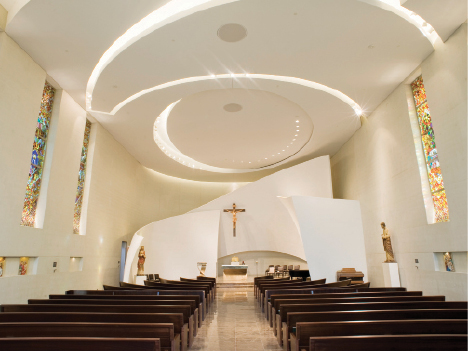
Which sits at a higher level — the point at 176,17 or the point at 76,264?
the point at 176,17

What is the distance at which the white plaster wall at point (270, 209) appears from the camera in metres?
13.6

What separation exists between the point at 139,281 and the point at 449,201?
32.9 feet

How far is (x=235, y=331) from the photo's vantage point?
452cm

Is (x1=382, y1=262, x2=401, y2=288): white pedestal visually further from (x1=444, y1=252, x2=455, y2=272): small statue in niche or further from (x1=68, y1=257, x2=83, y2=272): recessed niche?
(x1=68, y1=257, x2=83, y2=272): recessed niche

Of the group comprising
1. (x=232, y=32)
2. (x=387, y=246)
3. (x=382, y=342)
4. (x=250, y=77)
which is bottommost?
(x=382, y=342)

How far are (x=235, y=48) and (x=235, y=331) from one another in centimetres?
574

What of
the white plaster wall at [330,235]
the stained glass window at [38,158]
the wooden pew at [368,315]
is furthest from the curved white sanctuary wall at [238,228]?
the wooden pew at [368,315]

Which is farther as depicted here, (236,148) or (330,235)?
(236,148)

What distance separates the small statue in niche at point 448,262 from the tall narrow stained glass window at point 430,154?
0.81 meters

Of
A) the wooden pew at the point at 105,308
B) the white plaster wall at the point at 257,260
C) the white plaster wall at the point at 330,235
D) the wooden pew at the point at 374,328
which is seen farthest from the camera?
the white plaster wall at the point at 257,260

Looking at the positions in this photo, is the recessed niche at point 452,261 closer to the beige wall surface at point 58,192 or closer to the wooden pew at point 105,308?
the wooden pew at point 105,308

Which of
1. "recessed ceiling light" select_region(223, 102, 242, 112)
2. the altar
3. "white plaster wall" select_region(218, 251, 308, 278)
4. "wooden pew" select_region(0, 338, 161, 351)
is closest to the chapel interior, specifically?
"wooden pew" select_region(0, 338, 161, 351)

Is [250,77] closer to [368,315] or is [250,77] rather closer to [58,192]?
[58,192]

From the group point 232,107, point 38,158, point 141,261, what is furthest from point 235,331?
point 141,261
